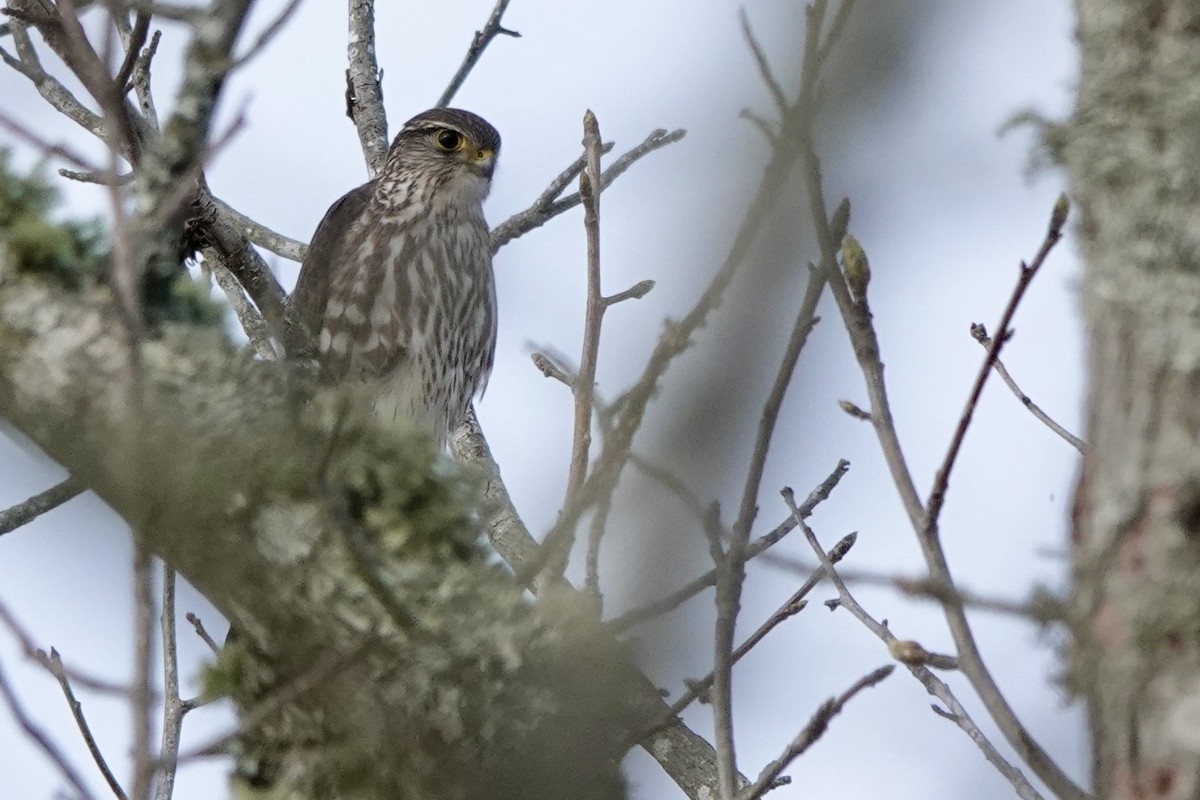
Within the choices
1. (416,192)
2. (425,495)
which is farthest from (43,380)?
(416,192)

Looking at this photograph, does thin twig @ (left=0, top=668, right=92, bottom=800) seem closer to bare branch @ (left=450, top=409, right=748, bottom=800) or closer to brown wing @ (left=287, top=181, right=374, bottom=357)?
bare branch @ (left=450, top=409, right=748, bottom=800)

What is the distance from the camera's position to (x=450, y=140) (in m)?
6.18

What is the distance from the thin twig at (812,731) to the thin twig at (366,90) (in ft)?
12.9

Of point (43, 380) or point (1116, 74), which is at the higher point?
point (1116, 74)

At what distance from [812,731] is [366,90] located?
406cm

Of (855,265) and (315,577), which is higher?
(855,265)

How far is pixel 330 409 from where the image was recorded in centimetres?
185

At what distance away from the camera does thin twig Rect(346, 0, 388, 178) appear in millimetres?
5668

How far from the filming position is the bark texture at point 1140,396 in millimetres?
1211

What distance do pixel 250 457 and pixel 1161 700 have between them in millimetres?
936

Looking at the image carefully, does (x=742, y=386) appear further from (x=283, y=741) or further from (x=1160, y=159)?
(x=283, y=741)

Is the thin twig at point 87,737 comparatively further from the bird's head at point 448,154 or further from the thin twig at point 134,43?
the bird's head at point 448,154

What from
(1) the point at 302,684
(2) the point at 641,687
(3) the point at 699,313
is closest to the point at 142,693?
(1) the point at 302,684

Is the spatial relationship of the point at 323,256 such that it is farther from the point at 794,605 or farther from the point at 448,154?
the point at 794,605
